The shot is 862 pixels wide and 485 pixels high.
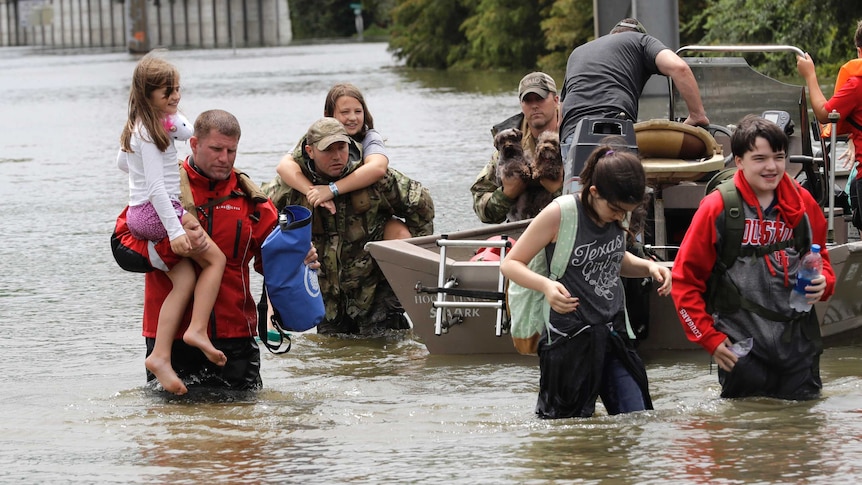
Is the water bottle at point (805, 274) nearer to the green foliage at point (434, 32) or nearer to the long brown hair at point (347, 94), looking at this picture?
the long brown hair at point (347, 94)

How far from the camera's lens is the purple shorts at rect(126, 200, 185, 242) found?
22.6 ft

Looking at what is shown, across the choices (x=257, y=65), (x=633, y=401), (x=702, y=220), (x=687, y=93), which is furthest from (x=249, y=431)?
(x=257, y=65)

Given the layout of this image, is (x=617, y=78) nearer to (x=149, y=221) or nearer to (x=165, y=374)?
(x=149, y=221)

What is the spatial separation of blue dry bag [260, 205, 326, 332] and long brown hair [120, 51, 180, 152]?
2.24ft

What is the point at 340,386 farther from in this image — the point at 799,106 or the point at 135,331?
the point at 799,106

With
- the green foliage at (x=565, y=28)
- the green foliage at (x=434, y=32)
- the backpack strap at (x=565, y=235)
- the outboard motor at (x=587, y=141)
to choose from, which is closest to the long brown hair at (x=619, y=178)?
the backpack strap at (x=565, y=235)

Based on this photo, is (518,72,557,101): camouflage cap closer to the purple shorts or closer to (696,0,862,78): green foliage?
the purple shorts

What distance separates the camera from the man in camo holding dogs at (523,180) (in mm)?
8938

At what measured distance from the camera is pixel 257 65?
7188cm

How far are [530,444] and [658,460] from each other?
597 millimetres

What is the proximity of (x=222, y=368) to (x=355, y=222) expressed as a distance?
87.5 inches

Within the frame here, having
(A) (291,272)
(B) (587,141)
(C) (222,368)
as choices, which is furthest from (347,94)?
(C) (222,368)

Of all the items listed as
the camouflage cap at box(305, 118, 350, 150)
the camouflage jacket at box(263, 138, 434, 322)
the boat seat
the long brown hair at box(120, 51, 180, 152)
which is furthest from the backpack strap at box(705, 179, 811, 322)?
the camouflage jacket at box(263, 138, 434, 322)

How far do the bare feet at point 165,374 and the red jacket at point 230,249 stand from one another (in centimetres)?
18
